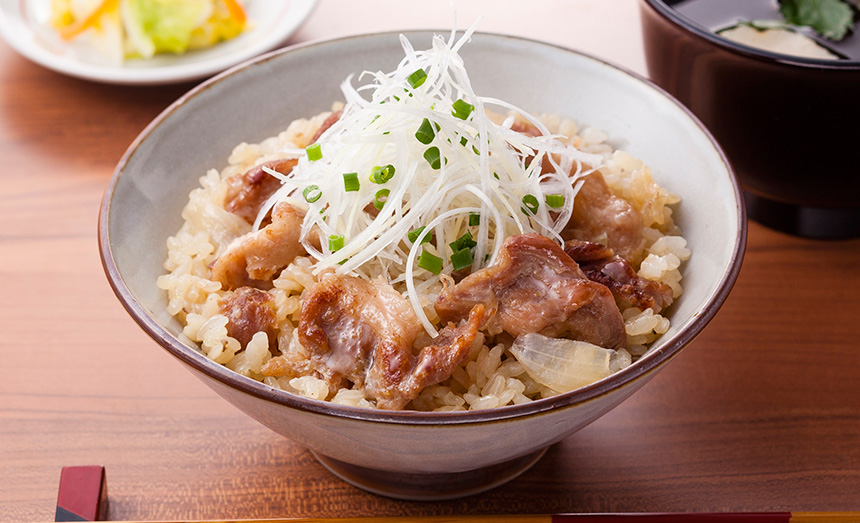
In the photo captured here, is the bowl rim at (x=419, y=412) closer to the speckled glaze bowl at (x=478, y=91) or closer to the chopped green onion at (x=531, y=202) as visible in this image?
the speckled glaze bowl at (x=478, y=91)

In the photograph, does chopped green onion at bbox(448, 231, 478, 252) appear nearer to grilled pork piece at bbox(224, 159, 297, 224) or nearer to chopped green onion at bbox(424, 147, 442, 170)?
Result: chopped green onion at bbox(424, 147, 442, 170)

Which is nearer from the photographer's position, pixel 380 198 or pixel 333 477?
pixel 380 198

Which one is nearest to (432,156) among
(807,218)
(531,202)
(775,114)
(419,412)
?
(531,202)

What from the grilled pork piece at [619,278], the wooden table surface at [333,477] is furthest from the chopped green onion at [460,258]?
the wooden table surface at [333,477]

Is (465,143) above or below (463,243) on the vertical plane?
above

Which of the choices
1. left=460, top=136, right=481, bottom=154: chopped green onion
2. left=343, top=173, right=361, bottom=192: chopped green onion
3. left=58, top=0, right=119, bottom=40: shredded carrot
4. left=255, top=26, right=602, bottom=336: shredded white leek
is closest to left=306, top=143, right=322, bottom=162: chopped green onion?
left=255, top=26, right=602, bottom=336: shredded white leek

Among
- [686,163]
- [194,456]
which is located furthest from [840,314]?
[194,456]

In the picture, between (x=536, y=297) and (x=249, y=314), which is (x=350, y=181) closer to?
(x=249, y=314)

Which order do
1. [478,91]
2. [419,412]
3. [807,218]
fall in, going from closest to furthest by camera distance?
[419,412]
[478,91]
[807,218]
